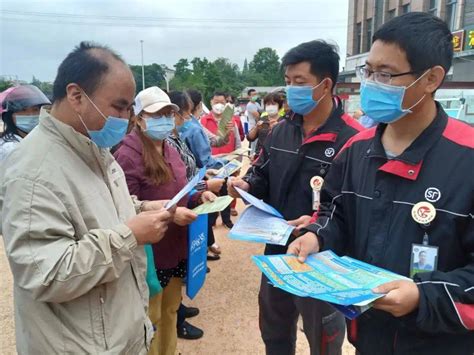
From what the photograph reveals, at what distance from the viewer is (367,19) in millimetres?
28719

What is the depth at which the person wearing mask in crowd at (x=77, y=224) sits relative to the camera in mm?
1341

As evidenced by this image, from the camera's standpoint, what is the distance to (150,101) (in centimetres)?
283

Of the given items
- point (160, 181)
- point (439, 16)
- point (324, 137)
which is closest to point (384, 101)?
point (324, 137)

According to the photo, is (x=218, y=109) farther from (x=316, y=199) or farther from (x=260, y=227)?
(x=260, y=227)

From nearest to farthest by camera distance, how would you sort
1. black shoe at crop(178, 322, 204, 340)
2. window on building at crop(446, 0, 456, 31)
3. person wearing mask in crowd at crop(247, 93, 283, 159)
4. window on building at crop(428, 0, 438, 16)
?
1. black shoe at crop(178, 322, 204, 340)
2. person wearing mask in crowd at crop(247, 93, 283, 159)
3. window on building at crop(446, 0, 456, 31)
4. window on building at crop(428, 0, 438, 16)

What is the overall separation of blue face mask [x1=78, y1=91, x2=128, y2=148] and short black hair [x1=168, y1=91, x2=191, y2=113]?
100.0 inches

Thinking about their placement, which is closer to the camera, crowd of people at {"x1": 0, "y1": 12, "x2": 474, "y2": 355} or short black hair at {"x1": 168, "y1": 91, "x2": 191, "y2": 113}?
crowd of people at {"x1": 0, "y1": 12, "x2": 474, "y2": 355}

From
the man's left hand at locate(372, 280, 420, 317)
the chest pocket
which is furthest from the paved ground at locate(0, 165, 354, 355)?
the man's left hand at locate(372, 280, 420, 317)

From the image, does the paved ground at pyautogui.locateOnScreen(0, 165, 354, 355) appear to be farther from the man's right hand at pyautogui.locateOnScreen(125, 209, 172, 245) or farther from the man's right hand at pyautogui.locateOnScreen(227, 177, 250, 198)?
the man's right hand at pyautogui.locateOnScreen(125, 209, 172, 245)

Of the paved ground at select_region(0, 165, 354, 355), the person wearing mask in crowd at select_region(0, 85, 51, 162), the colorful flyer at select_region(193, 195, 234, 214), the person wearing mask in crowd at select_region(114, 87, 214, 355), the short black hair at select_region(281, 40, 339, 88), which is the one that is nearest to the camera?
the colorful flyer at select_region(193, 195, 234, 214)

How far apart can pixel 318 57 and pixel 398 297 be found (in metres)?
1.69

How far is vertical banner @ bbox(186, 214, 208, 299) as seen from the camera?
2.76m

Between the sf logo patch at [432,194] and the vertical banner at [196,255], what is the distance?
1.63 meters

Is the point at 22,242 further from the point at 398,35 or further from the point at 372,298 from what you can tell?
the point at 398,35
